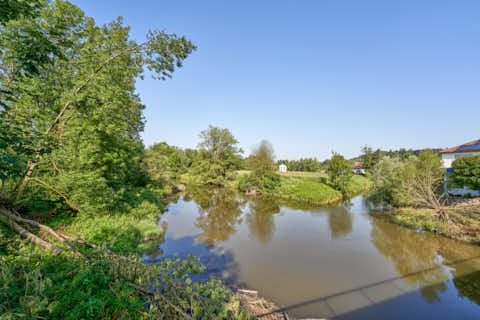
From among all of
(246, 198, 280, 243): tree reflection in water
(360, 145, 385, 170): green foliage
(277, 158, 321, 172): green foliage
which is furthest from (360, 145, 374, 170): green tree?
(246, 198, 280, 243): tree reflection in water

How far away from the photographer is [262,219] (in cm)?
1659

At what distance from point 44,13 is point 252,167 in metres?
26.9

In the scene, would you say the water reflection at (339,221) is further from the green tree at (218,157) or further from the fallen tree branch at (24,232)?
the green tree at (218,157)

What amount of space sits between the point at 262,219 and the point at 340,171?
1720 cm

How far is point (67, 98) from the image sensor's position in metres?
5.99

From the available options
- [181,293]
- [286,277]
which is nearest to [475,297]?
[286,277]

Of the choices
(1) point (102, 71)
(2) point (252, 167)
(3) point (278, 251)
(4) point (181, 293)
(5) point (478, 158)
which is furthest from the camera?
(2) point (252, 167)

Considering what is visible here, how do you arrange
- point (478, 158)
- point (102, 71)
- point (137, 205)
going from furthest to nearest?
point (478, 158), point (137, 205), point (102, 71)

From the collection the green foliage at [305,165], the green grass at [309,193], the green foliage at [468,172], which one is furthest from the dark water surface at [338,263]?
the green foliage at [305,165]

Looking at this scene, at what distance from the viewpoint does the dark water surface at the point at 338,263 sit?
6.41 meters

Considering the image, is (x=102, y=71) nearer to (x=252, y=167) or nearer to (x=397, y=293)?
(x=397, y=293)

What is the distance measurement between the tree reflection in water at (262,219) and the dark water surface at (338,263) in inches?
3.3

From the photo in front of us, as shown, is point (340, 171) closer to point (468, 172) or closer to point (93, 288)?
point (468, 172)

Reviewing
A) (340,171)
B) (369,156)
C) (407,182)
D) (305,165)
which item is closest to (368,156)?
(369,156)
